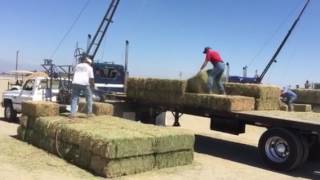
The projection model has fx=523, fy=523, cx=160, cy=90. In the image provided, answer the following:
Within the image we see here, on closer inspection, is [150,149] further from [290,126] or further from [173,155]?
[290,126]

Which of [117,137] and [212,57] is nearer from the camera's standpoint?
[117,137]

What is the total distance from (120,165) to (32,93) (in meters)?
9.84

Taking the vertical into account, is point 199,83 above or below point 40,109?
above

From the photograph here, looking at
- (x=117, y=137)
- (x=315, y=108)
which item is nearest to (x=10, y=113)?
(x=117, y=137)

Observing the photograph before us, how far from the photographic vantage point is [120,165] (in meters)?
10.1

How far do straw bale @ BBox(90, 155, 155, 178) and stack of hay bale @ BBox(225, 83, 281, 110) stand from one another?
470cm

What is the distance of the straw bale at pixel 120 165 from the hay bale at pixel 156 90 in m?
4.51

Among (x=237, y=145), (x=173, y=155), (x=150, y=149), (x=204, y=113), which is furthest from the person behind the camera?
(x=237, y=145)

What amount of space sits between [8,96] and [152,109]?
6.97 m

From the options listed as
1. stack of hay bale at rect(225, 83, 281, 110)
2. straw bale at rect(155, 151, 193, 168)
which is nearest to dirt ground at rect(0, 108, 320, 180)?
straw bale at rect(155, 151, 193, 168)

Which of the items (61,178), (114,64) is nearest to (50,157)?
(61,178)

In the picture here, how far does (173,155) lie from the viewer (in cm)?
1131

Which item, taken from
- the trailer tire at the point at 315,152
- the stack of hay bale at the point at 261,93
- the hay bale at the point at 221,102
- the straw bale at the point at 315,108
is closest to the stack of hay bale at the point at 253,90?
the stack of hay bale at the point at 261,93

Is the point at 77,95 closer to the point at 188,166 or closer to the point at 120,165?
the point at 188,166
